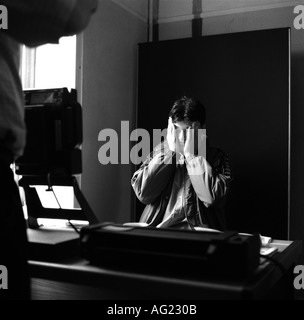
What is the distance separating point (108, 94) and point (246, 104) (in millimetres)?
957

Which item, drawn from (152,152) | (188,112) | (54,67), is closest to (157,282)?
(188,112)

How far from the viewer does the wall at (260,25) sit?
115 inches

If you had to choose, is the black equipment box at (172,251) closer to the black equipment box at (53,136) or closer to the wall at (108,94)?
the black equipment box at (53,136)

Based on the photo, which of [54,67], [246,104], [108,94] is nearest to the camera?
[54,67]

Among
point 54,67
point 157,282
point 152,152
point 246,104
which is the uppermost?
point 54,67

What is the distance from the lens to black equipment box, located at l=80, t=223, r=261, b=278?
0.84m

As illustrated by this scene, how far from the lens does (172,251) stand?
0.89 meters

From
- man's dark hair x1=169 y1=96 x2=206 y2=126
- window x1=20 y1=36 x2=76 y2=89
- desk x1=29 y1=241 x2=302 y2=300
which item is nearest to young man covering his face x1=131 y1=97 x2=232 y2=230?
man's dark hair x1=169 y1=96 x2=206 y2=126

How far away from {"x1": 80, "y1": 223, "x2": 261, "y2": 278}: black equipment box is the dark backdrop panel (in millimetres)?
1856

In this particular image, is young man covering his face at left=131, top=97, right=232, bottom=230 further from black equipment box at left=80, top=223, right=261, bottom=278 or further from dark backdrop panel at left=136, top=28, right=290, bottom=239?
black equipment box at left=80, top=223, right=261, bottom=278

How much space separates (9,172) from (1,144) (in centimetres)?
5

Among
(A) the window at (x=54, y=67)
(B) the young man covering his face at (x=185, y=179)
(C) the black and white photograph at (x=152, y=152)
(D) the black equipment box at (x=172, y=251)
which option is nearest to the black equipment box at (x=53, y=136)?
(C) the black and white photograph at (x=152, y=152)

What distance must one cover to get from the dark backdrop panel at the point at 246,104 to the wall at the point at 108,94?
30 centimetres

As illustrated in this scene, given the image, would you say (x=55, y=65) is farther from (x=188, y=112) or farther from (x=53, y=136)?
(x=53, y=136)
